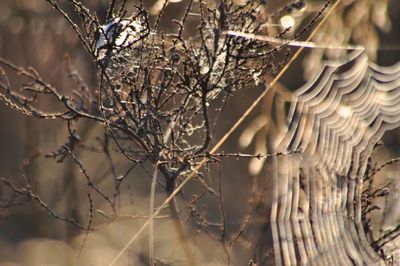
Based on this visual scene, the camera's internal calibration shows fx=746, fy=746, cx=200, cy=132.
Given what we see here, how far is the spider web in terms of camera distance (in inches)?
68.9

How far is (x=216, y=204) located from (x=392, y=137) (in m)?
1.42

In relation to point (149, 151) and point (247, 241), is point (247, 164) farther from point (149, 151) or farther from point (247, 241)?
point (149, 151)

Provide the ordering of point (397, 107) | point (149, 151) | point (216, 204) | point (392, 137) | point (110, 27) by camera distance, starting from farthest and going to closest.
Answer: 1. point (216, 204)
2. point (392, 137)
3. point (397, 107)
4. point (149, 151)
5. point (110, 27)

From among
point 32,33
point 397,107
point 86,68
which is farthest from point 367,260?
point 32,33

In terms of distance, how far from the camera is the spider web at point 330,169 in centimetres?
175

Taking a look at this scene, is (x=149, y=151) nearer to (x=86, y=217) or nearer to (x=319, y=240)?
(x=319, y=240)

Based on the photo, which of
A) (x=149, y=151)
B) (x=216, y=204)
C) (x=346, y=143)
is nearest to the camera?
(x=149, y=151)

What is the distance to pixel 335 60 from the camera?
10.5 feet

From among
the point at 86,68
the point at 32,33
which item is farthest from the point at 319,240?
the point at 32,33

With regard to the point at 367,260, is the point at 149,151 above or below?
above

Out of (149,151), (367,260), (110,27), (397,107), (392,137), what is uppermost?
(392,137)

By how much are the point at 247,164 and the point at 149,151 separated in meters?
3.52

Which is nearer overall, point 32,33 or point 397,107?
point 397,107

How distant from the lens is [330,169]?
2.12m
